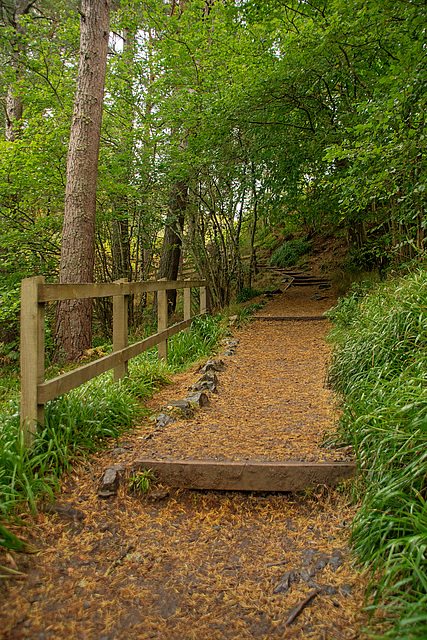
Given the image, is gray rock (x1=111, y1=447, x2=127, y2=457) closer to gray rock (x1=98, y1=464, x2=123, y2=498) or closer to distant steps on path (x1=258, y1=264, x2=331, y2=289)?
gray rock (x1=98, y1=464, x2=123, y2=498)

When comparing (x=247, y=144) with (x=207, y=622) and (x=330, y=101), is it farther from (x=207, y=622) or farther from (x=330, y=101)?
(x=207, y=622)

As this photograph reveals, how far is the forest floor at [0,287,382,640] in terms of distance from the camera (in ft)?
5.12

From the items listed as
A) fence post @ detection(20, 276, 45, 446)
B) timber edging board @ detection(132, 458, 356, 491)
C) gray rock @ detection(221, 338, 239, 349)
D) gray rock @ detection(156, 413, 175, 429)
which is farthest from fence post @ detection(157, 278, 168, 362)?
timber edging board @ detection(132, 458, 356, 491)

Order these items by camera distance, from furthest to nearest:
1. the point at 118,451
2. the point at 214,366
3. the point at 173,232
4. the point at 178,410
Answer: the point at 173,232 < the point at 214,366 < the point at 178,410 < the point at 118,451

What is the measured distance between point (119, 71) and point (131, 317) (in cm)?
549

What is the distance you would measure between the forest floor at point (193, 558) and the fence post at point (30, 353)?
1.52ft

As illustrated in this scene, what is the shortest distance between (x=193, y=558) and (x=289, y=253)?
16.0 metres

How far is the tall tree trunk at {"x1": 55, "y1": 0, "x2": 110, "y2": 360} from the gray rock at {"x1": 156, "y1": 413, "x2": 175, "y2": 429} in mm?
3043

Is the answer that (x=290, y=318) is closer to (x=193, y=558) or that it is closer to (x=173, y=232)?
(x=173, y=232)

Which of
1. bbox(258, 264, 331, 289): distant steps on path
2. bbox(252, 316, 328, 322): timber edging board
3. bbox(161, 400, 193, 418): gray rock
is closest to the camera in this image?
bbox(161, 400, 193, 418): gray rock

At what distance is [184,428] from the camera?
327cm

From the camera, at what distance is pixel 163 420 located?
3.38 m

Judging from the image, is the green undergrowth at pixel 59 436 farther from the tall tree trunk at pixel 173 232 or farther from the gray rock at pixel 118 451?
the tall tree trunk at pixel 173 232

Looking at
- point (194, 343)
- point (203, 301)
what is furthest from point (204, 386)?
point (203, 301)
